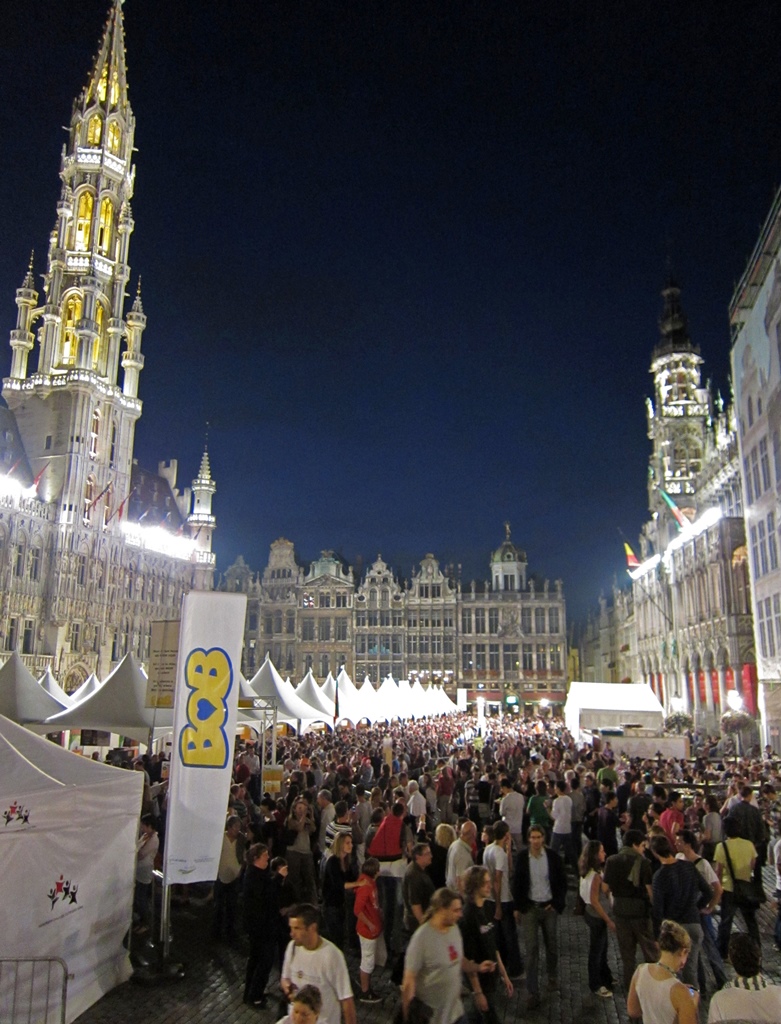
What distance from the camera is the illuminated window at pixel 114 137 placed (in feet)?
186

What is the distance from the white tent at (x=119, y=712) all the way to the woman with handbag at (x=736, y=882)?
11280 millimetres

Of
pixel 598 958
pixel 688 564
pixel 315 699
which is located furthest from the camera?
pixel 688 564

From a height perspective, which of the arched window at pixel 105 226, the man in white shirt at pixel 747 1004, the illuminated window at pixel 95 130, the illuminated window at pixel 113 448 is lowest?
the man in white shirt at pixel 747 1004

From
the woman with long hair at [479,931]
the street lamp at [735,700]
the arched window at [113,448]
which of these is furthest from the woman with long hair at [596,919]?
the arched window at [113,448]

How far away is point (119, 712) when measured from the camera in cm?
1641

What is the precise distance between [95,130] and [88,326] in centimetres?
1761

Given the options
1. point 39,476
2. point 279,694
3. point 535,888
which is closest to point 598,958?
point 535,888

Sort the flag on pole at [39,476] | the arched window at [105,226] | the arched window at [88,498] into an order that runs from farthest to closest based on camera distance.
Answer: the arched window at [105,226] → the arched window at [88,498] → the flag on pole at [39,476]

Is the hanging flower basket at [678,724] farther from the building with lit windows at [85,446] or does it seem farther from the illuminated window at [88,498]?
the illuminated window at [88,498]

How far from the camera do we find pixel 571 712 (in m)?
32.9

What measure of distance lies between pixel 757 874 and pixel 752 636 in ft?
91.2

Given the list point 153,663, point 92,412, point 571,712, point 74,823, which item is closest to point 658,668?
point 571,712

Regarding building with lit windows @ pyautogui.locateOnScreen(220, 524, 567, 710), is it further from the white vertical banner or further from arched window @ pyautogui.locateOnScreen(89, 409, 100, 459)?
the white vertical banner

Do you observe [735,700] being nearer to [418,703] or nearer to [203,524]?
[418,703]
